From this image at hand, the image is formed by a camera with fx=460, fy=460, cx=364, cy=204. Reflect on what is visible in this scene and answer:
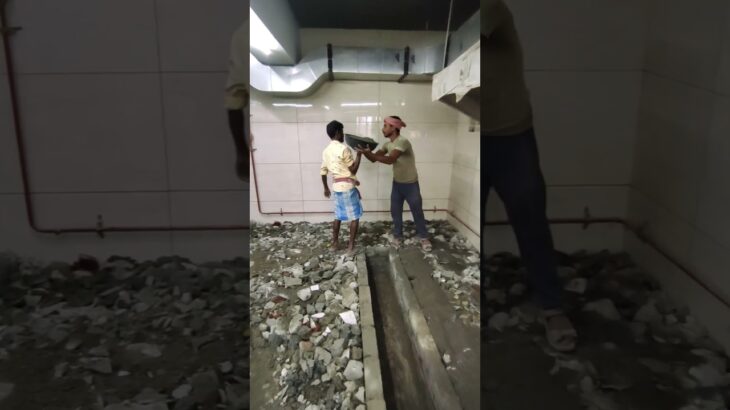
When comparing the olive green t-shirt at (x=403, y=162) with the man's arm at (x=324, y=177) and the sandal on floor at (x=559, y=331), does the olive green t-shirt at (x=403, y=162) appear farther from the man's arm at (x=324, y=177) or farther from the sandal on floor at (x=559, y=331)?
the sandal on floor at (x=559, y=331)

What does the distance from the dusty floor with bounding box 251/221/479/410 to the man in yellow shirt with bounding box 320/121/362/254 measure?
0.04 feet

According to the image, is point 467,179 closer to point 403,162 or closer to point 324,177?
point 403,162

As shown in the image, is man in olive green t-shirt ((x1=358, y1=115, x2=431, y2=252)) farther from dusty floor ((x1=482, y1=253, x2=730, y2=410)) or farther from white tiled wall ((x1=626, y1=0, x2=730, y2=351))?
white tiled wall ((x1=626, y1=0, x2=730, y2=351))

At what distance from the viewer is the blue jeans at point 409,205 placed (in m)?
0.65

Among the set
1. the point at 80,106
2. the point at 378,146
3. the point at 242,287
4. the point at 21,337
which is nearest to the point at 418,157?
the point at 378,146

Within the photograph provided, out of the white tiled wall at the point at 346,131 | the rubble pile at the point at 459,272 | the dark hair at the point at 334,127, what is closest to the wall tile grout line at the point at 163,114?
the white tiled wall at the point at 346,131

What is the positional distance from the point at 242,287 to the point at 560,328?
460 millimetres

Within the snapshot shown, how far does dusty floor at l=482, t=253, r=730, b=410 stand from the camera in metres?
0.58

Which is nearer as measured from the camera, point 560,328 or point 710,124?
point 710,124

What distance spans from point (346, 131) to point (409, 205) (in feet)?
0.45

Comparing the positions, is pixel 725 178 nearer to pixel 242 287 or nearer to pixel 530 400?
pixel 530 400

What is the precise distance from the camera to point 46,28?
0.59 metres

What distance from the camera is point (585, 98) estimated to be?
24.6 inches

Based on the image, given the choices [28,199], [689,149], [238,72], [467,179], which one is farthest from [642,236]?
[28,199]
